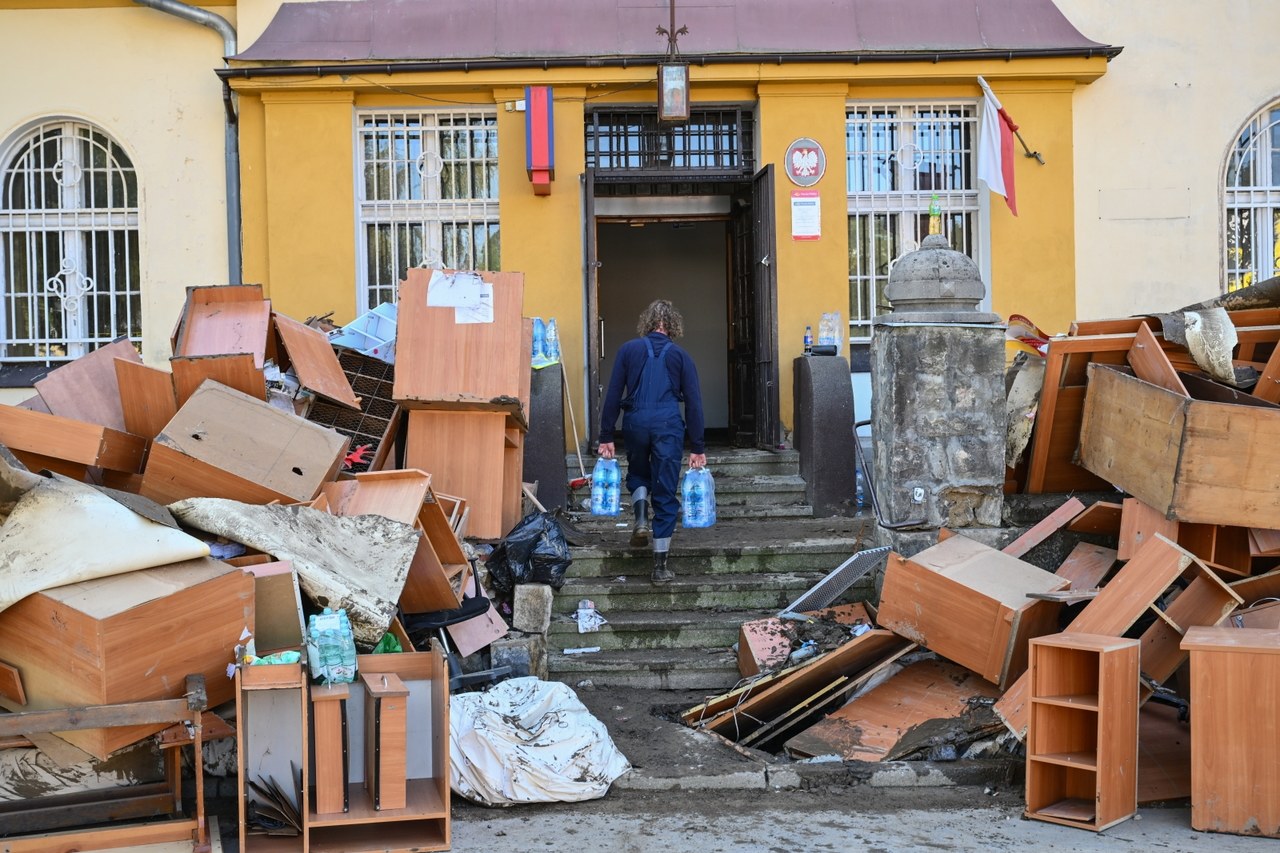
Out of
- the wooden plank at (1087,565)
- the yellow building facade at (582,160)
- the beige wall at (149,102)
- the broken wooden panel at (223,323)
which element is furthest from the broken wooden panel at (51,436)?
the wooden plank at (1087,565)

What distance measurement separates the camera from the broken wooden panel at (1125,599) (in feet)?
17.9

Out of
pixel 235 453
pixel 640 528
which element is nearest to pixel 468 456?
pixel 640 528

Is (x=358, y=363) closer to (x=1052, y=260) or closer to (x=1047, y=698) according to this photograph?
(x=1047, y=698)

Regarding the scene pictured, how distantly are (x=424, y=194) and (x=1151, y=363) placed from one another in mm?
6697

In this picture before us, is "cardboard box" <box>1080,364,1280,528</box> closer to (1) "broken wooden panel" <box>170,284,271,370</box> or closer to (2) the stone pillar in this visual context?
(2) the stone pillar

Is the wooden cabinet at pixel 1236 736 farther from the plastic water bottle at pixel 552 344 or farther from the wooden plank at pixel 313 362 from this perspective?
the plastic water bottle at pixel 552 344

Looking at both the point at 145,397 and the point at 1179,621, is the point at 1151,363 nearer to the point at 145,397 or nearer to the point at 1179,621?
the point at 1179,621

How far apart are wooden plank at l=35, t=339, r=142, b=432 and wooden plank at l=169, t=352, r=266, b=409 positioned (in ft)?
1.03

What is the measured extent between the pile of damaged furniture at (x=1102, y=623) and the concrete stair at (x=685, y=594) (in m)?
0.35

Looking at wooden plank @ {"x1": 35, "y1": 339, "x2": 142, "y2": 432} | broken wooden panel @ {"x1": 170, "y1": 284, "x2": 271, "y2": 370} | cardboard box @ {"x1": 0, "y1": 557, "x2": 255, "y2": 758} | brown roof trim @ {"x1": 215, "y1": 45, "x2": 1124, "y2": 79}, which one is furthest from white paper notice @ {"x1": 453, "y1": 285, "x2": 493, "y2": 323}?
brown roof trim @ {"x1": 215, "y1": 45, "x2": 1124, "y2": 79}

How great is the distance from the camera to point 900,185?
440 inches

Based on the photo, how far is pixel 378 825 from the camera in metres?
4.95

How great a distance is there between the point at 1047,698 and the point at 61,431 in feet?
16.2

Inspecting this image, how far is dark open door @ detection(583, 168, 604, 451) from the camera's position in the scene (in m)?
10.4
